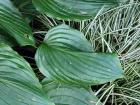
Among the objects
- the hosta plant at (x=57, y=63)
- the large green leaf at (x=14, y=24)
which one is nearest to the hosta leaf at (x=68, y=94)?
the hosta plant at (x=57, y=63)

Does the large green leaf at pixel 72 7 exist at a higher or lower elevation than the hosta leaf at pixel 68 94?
higher

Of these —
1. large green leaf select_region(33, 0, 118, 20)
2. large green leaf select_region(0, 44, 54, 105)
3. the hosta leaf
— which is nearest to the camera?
large green leaf select_region(0, 44, 54, 105)

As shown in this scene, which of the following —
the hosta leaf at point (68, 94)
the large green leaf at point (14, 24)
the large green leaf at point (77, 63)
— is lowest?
the hosta leaf at point (68, 94)

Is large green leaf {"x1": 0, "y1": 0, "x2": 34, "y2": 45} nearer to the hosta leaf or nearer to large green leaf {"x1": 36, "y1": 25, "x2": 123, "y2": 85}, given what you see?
large green leaf {"x1": 36, "y1": 25, "x2": 123, "y2": 85}

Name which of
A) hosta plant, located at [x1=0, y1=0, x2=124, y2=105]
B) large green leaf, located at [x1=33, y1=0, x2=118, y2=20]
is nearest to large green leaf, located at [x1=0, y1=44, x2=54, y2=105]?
hosta plant, located at [x1=0, y1=0, x2=124, y2=105]

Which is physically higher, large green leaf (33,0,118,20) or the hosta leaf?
large green leaf (33,0,118,20)

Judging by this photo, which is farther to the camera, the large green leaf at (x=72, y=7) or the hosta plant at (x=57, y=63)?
the large green leaf at (x=72, y=7)

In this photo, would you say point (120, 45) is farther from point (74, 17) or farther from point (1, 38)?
point (1, 38)

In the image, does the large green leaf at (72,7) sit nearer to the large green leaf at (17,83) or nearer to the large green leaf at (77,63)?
the large green leaf at (77,63)
